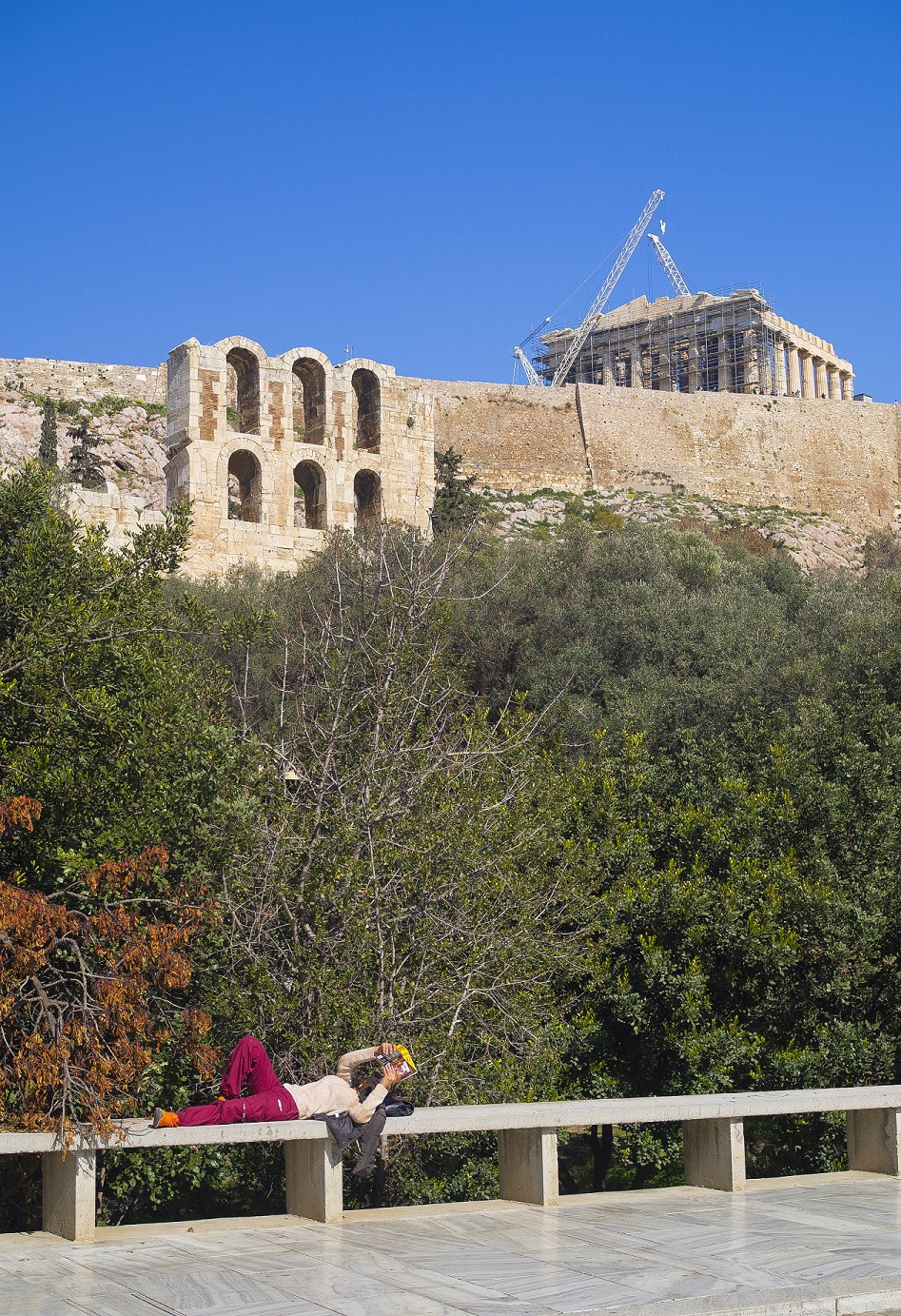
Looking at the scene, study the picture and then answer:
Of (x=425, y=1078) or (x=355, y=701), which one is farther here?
(x=355, y=701)

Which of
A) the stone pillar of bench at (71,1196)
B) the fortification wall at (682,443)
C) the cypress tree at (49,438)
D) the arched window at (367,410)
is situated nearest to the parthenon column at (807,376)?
the fortification wall at (682,443)

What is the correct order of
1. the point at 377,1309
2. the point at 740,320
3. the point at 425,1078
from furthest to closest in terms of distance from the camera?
1. the point at 740,320
2. the point at 425,1078
3. the point at 377,1309

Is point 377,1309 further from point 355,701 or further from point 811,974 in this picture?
point 811,974

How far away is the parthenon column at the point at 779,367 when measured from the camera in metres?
64.2

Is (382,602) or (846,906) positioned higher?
(382,602)

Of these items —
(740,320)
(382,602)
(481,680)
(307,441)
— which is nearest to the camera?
(382,602)

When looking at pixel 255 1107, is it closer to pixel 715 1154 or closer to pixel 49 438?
pixel 715 1154

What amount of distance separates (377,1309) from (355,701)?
20.8 ft

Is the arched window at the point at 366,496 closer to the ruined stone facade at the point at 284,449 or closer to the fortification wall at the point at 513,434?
the ruined stone facade at the point at 284,449

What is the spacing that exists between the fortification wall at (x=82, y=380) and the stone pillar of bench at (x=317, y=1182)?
43.1 m

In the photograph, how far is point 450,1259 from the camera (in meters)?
5.64

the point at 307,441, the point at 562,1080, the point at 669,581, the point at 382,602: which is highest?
the point at 307,441

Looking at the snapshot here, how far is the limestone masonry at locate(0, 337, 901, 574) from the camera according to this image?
29797 millimetres

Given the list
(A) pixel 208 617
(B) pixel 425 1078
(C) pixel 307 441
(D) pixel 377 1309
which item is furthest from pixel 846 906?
(C) pixel 307 441
